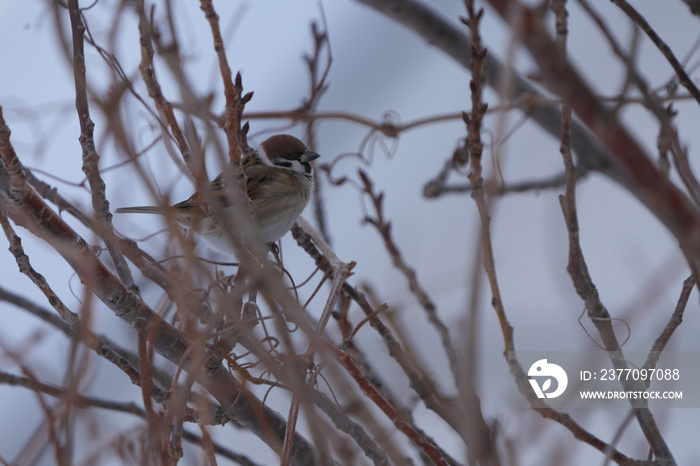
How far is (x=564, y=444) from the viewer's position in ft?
3.06

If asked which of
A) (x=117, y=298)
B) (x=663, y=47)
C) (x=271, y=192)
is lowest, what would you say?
(x=117, y=298)

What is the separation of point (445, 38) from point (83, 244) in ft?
2.77

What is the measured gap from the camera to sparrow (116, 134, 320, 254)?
253cm

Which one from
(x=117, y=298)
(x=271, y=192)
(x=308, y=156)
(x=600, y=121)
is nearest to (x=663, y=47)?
(x=600, y=121)

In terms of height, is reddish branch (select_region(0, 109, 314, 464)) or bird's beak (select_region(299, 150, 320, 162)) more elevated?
bird's beak (select_region(299, 150, 320, 162))

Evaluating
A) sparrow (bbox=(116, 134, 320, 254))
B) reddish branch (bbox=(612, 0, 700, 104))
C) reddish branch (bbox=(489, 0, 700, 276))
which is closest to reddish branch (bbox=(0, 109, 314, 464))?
reddish branch (bbox=(489, 0, 700, 276))

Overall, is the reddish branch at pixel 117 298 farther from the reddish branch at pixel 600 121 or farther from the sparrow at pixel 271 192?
the sparrow at pixel 271 192

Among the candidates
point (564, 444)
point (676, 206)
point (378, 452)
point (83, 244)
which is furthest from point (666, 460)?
point (83, 244)

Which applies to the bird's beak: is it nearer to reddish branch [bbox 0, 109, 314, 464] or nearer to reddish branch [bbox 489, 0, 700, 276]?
reddish branch [bbox 0, 109, 314, 464]

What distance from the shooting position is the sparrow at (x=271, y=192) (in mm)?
2525

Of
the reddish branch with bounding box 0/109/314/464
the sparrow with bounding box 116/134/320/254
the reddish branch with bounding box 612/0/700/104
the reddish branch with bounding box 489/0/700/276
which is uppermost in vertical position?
the sparrow with bounding box 116/134/320/254

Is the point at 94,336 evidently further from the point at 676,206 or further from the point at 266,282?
the point at 676,206

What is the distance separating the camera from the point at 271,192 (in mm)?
2662

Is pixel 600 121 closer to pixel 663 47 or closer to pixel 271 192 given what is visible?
pixel 663 47
